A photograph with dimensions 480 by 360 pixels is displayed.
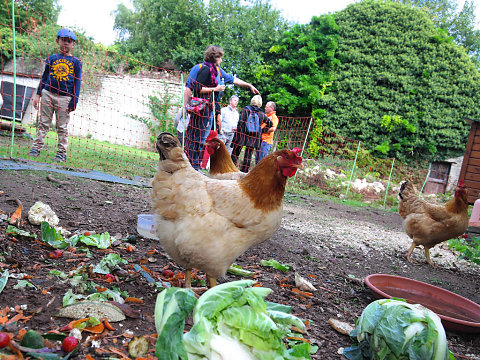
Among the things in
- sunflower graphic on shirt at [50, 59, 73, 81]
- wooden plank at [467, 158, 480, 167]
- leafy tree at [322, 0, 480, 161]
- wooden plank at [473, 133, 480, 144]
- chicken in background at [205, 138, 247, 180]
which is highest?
leafy tree at [322, 0, 480, 161]

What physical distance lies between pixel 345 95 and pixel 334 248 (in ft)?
44.1

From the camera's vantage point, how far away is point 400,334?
4.95 feet

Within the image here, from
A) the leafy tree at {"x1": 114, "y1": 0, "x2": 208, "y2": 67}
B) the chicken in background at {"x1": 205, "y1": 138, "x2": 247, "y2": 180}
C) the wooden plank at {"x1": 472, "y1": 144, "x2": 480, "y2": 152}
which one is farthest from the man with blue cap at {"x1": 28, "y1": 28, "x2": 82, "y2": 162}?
the leafy tree at {"x1": 114, "y1": 0, "x2": 208, "y2": 67}

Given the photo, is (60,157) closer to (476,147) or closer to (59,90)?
(59,90)

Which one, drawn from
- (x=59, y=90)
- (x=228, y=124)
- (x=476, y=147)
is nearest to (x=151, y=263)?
(x=59, y=90)

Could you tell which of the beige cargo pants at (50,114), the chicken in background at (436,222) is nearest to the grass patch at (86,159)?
the beige cargo pants at (50,114)

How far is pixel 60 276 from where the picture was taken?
2.06 m

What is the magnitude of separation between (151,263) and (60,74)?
5.00 metres

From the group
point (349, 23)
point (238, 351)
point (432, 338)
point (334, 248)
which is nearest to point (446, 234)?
point (334, 248)

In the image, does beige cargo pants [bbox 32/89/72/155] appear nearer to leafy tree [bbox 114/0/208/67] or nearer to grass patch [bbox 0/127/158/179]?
grass patch [bbox 0/127/158/179]

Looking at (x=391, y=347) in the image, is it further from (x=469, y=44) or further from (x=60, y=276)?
(x=469, y=44)

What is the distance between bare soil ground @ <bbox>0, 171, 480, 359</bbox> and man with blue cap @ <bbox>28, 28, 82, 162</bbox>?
2.06 m

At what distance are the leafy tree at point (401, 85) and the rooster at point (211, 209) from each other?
46.6ft

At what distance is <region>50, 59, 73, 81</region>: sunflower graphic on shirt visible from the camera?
6000mm
